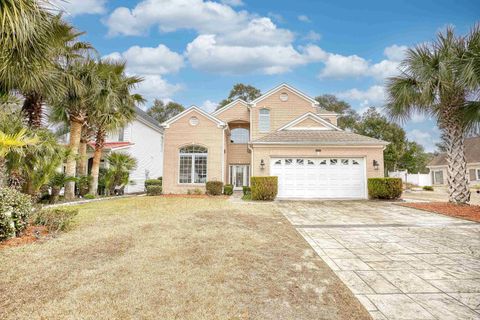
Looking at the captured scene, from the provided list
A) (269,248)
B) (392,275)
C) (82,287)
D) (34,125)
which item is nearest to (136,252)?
(82,287)

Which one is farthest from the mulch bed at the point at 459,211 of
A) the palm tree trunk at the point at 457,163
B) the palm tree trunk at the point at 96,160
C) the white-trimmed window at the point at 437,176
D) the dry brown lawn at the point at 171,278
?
the white-trimmed window at the point at 437,176

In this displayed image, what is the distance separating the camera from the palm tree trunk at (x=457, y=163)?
10.7 m

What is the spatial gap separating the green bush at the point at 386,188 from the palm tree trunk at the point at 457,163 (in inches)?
103

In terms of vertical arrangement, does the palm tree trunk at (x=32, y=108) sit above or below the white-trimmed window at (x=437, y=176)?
above

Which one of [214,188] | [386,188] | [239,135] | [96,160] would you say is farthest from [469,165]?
[96,160]

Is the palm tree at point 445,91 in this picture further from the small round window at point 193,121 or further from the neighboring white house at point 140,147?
the neighboring white house at point 140,147

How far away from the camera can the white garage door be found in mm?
14539

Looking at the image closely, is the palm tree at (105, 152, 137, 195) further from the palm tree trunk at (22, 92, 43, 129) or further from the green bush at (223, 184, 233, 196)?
the green bush at (223, 184, 233, 196)

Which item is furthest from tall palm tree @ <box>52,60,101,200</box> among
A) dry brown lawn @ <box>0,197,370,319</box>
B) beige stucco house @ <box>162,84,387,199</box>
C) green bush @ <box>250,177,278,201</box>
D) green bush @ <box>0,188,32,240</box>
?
green bush @ <box>250,177,278,201</box>

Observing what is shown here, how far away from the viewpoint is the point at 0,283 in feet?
11.3

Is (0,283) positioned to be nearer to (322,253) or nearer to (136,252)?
(136,252)

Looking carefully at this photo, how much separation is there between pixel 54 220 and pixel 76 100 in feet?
29.7

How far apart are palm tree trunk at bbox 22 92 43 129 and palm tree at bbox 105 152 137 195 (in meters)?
5.55

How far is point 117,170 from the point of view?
16.3 m
